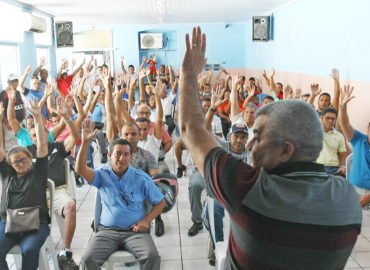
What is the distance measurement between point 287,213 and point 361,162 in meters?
2.74

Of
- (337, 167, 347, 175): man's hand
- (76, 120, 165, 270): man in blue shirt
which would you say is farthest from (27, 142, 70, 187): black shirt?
(337, 167, 347, 175): man's hand

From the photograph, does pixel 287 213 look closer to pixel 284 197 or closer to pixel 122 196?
pixel 284 197

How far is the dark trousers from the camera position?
2.34 m

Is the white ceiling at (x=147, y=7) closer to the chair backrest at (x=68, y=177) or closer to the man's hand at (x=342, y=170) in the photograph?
the man's hand at (x=342, y=170)

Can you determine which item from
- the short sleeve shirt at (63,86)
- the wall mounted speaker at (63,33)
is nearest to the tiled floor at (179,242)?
the short sleeve shirt at (63,86)

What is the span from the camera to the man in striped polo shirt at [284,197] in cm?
84

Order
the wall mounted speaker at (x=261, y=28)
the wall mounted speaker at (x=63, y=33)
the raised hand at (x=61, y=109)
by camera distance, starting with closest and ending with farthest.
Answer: the raised hand at (x=61, y=109)
the wall mounted speaker at (x=261, y=28)
the wall mounted speaker at (x=63, y=33)

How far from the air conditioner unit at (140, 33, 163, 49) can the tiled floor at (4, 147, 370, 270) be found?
1000cm

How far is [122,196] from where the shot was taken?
8.35 ft

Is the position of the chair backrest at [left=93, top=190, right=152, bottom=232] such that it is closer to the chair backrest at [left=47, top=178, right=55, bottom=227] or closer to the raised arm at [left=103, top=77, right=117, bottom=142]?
the chair backrest at [left=47, top=178, right=55, bottom=227]

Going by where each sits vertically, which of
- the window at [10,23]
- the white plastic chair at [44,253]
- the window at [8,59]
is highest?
the window at [10,23]

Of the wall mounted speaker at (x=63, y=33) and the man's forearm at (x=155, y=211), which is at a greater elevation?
the wall mounted speaker at (x=63, y=33)

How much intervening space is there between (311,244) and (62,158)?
274 centimetres

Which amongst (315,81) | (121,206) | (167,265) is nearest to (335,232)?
(121,206)
